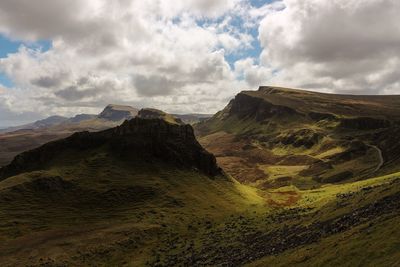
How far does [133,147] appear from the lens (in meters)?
138

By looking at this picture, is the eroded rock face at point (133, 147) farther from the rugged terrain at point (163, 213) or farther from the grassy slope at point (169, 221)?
the grassy slope at point (169, 221)

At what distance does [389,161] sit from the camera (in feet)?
647

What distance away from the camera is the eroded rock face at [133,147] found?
451ft

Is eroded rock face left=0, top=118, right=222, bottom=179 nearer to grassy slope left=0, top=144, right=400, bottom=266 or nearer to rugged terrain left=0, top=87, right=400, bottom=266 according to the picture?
rugged terrain left=0, top=87, right=400, bottom=266

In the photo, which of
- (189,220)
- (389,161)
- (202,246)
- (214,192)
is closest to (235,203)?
(214,192)

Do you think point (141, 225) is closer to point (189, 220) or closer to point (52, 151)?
point (189, 220)

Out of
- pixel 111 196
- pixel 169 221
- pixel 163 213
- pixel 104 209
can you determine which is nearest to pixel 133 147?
pixel 111 196

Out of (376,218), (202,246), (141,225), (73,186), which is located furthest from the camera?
(73,186)

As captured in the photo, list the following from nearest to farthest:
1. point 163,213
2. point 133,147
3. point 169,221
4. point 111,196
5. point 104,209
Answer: point 169,221 < point 163,213 < point 104,209 < point 111,196 < point 133,147

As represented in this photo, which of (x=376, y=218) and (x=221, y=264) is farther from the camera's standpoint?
(x=221, y=264)

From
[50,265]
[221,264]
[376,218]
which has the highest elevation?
[376,218]

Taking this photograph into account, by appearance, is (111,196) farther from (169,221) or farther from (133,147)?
(133,147)

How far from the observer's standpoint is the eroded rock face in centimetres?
13750

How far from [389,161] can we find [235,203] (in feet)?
350
